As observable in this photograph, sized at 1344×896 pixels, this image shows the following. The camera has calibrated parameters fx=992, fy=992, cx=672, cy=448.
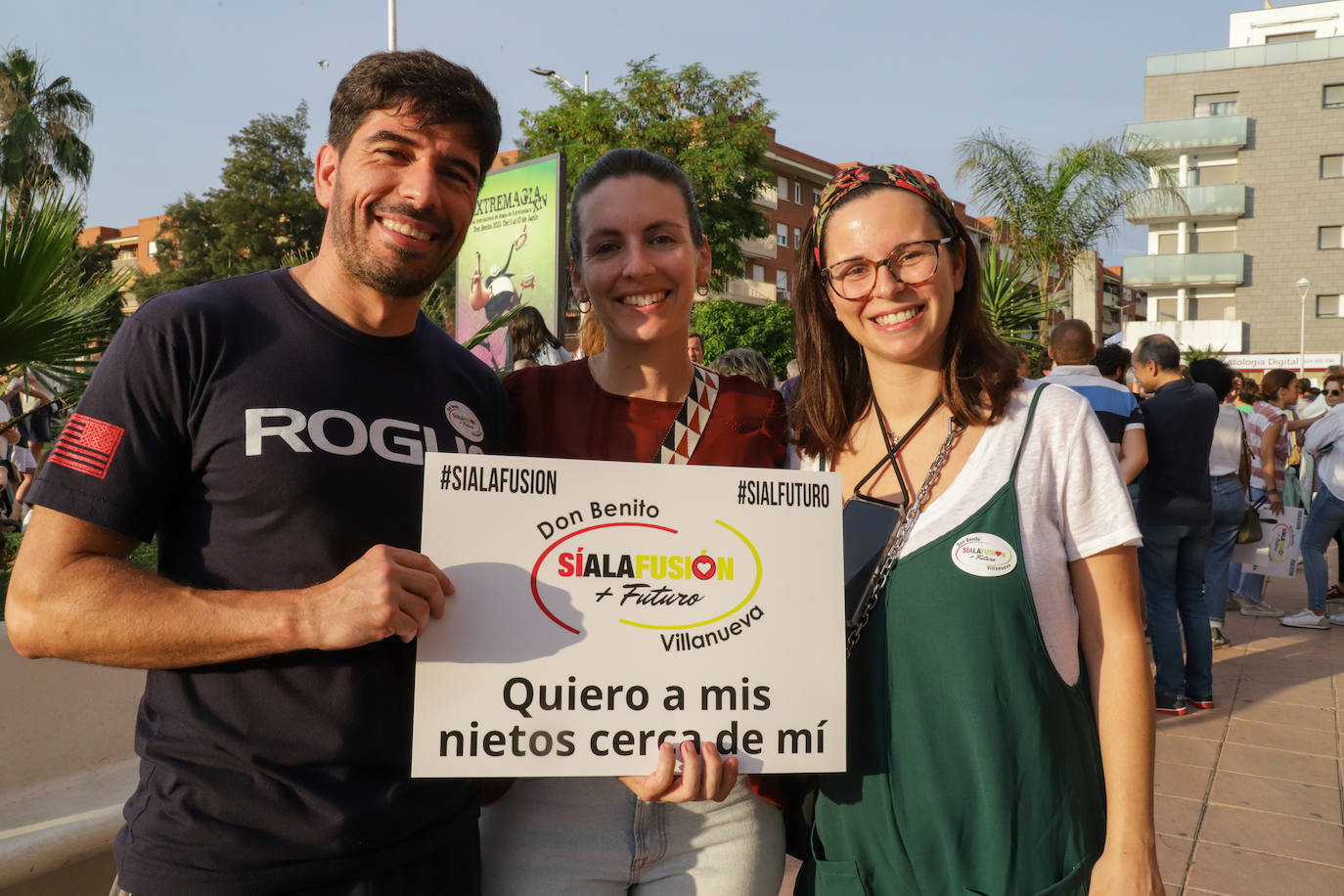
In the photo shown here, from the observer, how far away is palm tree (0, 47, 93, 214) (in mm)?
30547

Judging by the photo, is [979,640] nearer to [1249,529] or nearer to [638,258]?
[638,258]

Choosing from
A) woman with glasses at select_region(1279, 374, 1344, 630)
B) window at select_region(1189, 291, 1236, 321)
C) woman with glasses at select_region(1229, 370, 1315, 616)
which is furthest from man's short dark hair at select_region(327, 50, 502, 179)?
window at select_region(1189, 291, 1236, 321)

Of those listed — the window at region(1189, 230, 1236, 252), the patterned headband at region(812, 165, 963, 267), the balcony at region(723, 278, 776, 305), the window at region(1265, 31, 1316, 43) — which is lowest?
the patterned headband at region(812, 165, 963, 267)

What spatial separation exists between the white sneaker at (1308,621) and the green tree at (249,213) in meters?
37.8

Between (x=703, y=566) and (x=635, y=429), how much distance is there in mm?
479

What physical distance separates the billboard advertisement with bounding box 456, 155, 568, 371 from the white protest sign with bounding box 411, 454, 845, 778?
740 cm

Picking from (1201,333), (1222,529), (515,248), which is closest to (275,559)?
(1222,529)

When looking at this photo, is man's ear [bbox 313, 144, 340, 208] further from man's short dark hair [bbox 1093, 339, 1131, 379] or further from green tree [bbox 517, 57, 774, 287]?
green tree [bbox 517, 57, 774, 287]

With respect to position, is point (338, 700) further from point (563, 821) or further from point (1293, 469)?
point (1293, 469)

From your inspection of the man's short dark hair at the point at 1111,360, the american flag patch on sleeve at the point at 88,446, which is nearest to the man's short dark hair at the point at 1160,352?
the man's short dark hair at the point at 1111,360

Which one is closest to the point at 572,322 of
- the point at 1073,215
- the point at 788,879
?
the point at 1073,215

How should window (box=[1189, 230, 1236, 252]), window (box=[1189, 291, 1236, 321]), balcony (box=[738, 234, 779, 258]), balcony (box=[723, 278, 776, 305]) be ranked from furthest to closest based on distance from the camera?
balcony (box=[738, 234, 779, 258]), balcony (box=[723, 278, 776, 305]), window (box=[1189, 230, 1236, 252]), window (box=[1189, 291, 1236, 321])

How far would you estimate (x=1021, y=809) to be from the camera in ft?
5.76

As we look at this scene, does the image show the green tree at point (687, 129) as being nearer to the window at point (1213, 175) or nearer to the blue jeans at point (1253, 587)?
the blue jeans at point (1253, 587)
